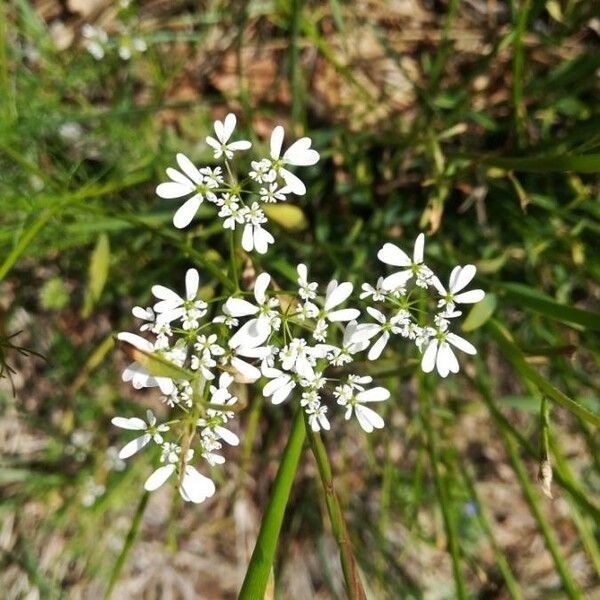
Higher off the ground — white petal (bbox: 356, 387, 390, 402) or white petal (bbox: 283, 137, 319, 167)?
white petal (bbox: 283, 137, 319, 167)

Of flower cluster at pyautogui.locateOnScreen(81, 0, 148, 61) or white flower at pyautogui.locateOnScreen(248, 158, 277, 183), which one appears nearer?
white flower at pyautogui.locateOnScreen(248, 158, 277, 183)

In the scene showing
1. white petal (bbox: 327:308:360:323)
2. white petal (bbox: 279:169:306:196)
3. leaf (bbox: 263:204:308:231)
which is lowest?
white petal (bbox: 327:308:360:323)

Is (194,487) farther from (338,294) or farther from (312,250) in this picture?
(312,250)

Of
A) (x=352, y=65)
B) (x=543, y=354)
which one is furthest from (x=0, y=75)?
(x=543, y=354)

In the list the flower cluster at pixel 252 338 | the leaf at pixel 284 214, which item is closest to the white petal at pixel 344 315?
the flower cluster at pixel 252 338

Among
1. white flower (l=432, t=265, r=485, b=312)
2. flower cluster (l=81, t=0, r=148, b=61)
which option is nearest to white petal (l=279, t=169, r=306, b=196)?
white flower (l=432, t=265, r=485, b=312)

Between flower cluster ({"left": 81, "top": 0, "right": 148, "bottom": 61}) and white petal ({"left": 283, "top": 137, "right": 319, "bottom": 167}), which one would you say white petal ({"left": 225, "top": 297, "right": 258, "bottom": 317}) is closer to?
white petal ({"left": 283, "top": 137, "right": 319, "bottom": 167})

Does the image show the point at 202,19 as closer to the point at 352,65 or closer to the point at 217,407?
the point at 352,65
